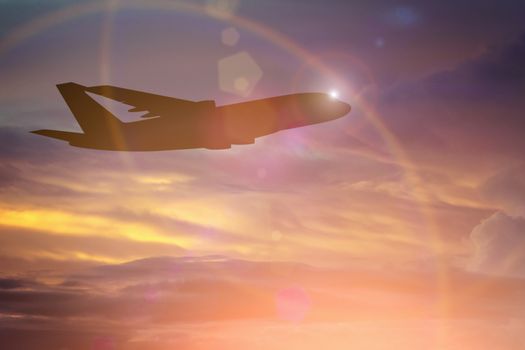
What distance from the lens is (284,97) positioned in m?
73.6

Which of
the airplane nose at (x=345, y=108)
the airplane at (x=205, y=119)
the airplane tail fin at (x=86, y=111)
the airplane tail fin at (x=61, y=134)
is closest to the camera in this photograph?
the airplane at (x=205, y=119)

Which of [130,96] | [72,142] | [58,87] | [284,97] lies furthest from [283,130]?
[58,87]

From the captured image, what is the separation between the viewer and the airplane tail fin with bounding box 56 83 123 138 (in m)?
82.8

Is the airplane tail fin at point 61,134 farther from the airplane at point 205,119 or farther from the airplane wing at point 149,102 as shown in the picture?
the airplane wing at point 149,102

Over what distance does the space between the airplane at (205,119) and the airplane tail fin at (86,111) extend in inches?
110

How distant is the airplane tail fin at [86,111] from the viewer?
82.8m

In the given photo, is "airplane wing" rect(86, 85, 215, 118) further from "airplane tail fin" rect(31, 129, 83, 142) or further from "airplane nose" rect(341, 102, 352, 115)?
"airplane nose" rect(341, 102, 352, 115)

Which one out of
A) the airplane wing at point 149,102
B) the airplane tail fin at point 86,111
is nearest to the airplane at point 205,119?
the airplane wing at point 149,102

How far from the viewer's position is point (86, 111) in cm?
8600

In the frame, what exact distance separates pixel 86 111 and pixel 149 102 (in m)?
14.0

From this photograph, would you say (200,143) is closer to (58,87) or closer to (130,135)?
(130,135)

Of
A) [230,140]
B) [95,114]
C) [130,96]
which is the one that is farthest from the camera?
[95,114]

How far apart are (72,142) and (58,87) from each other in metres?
10.4

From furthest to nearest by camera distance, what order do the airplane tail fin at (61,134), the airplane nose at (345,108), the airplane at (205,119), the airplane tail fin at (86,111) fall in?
the airplane tail fin at (86,111) < the airplane tail fin at (61,134) < the airplane nose at (345,108) < the airplane at (205,119)
